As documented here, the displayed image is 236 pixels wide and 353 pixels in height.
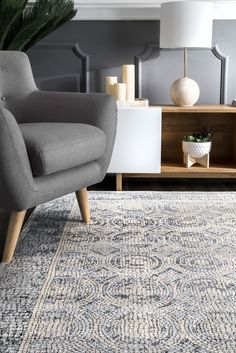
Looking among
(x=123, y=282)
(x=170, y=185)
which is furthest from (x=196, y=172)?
(x=123, y=282)

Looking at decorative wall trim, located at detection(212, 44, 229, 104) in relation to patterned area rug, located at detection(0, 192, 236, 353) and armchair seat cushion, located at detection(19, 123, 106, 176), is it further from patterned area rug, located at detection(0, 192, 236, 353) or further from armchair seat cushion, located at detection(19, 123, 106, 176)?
armchair seat cushion, located at detection(19, 123, 106, 176)

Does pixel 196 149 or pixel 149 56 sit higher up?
pixel 149 56

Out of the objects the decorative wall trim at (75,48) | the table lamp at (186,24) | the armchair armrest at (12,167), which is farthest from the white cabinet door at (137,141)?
the armchair armrest at (12,167)

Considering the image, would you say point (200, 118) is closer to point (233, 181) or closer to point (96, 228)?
point (233, 181)

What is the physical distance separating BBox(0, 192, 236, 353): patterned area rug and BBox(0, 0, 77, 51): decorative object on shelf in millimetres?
888

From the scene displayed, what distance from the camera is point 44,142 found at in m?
1.80

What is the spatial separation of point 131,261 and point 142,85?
5.16 ft

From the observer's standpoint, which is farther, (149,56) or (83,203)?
(149,56)

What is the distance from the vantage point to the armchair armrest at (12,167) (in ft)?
5.54

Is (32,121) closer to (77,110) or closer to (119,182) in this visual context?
(77,110)

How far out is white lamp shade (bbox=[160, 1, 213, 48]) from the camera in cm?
270

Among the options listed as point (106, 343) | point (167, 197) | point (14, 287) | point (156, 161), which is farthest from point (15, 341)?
point (156, 161)

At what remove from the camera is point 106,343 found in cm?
125

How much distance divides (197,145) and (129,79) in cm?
48
